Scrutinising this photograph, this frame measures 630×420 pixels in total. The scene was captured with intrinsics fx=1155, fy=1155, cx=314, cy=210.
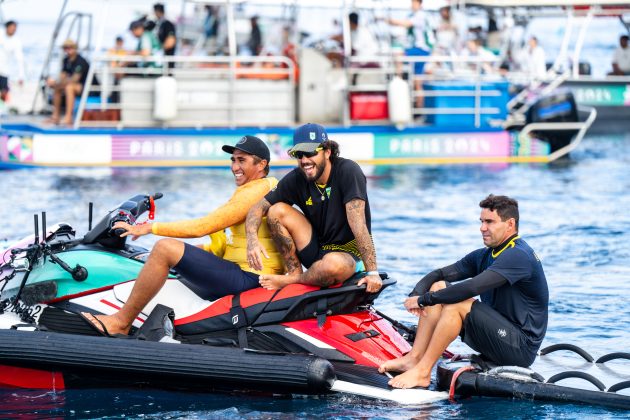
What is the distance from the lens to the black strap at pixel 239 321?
7.46 m

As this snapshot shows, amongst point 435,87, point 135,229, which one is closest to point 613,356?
point 135,229

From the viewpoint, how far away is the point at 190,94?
59.0 ft

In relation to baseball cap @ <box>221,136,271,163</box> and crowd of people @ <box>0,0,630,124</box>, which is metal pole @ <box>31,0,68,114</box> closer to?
crowd of people @ <box>0,0,630,124</box>

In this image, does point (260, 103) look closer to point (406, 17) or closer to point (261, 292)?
point (406, 17)

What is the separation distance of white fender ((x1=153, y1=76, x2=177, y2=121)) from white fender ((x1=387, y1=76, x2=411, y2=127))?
3359 mm

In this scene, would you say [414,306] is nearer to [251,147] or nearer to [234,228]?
[234,228]

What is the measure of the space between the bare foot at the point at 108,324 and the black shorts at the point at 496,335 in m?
2.21

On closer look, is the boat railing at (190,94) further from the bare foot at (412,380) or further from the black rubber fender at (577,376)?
the black rubber fender at (577,376)

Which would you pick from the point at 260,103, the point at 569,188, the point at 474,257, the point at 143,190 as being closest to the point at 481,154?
the point at 569,188

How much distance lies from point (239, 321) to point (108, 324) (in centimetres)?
86

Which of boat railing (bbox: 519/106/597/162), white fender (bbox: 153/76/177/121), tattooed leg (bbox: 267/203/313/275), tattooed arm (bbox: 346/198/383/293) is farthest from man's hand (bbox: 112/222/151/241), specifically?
boat railing (bbox: 519/106/597/162)

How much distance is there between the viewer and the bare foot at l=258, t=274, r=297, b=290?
24.6 feet

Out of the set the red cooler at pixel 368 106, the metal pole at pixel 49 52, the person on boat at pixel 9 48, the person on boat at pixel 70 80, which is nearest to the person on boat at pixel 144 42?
the person on boat at pixel 70 80

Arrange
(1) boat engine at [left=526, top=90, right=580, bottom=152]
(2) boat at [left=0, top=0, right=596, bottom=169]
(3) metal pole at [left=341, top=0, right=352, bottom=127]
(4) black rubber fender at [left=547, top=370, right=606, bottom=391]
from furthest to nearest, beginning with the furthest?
(1) boat engine at [left=526, top=90, right=580, bottom=152], (3) metal pole at [left=341, top=0, right=352, bottom=127], (2) boat at [left=0, top=0, right=596, bottom=169], (4) black rubber fender at [left=547, top=370, right=606, bottom=391]
